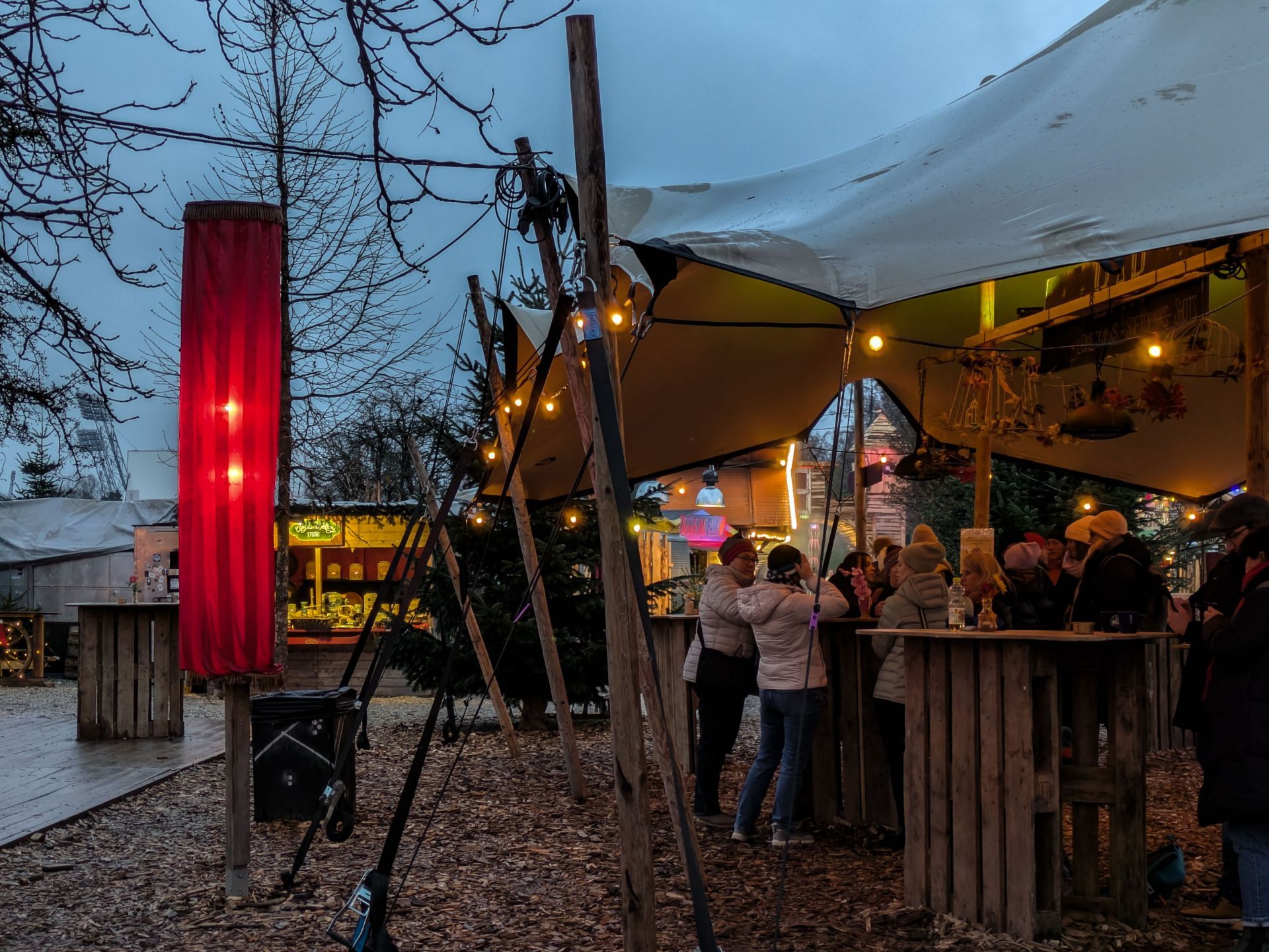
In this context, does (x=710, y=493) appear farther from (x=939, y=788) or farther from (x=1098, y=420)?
(x=939, y=788)

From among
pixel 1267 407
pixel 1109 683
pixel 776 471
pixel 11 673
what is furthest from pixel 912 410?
pixel 776 471

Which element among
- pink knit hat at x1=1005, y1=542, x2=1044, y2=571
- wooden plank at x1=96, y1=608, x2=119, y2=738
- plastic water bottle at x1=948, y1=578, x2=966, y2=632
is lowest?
wooden plank at x1=96, y1=608, x2=119, y2=738

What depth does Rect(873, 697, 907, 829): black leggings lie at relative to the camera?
657 cm

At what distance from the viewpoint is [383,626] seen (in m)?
18.2

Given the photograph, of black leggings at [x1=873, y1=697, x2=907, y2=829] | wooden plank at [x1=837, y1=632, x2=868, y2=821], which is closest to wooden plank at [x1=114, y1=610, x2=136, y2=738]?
wooden plank at [x1=837, y1=632, x2=868, y2=821]

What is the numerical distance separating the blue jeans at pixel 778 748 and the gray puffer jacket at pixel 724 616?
1.82 feet

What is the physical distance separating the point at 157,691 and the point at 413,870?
21.3 feet

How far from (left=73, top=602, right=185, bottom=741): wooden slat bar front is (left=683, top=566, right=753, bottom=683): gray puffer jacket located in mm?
6441

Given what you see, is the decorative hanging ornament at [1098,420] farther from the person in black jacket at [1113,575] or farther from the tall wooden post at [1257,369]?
the tall wooden post at [1257,369]

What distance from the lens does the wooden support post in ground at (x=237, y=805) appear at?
5.81 metres

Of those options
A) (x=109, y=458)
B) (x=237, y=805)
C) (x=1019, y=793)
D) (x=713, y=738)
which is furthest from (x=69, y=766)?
(x=109, y=458)

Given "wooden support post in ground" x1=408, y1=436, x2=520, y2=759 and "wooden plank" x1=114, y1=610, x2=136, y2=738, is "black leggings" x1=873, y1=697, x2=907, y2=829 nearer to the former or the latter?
"wooden support post in ground" x1=408, y1=436, x2=520, y2=759

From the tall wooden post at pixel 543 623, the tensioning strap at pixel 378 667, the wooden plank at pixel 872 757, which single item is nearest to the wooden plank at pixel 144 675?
the tall wooden post at pixel 543 623

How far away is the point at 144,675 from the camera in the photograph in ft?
38.6
